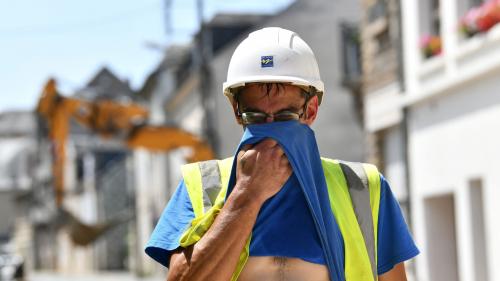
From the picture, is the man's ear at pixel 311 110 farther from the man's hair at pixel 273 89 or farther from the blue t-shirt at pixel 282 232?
the blue t-shirt at pixel 282 232

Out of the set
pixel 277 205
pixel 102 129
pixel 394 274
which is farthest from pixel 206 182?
pixel 102 129

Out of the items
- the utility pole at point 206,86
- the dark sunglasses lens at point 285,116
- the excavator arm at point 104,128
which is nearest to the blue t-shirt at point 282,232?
the dark sunglasses lens at point 285,116

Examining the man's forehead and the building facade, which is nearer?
the man's forehead

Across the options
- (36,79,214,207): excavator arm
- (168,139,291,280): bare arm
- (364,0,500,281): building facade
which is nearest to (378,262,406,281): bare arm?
(168,139,291,280): bare arm

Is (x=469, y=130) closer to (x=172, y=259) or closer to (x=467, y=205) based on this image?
(x=467, y=205)

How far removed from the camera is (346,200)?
3.32m

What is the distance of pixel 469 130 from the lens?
15.9 m

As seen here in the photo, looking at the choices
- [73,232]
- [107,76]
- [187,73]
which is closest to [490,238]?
→ [73,232]

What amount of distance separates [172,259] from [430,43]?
14.4m

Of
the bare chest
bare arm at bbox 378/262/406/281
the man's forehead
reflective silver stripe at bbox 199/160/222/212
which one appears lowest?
bare arm at bbox 378/262/406/281

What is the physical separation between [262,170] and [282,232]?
0.61ft

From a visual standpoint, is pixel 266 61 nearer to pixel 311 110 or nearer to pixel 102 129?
pixel 311 110

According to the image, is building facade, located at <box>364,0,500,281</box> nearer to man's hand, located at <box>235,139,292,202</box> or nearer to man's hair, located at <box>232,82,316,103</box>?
man's hair, located at <box>232,82,316,103</box>

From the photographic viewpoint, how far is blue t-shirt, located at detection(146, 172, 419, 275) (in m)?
3.15
